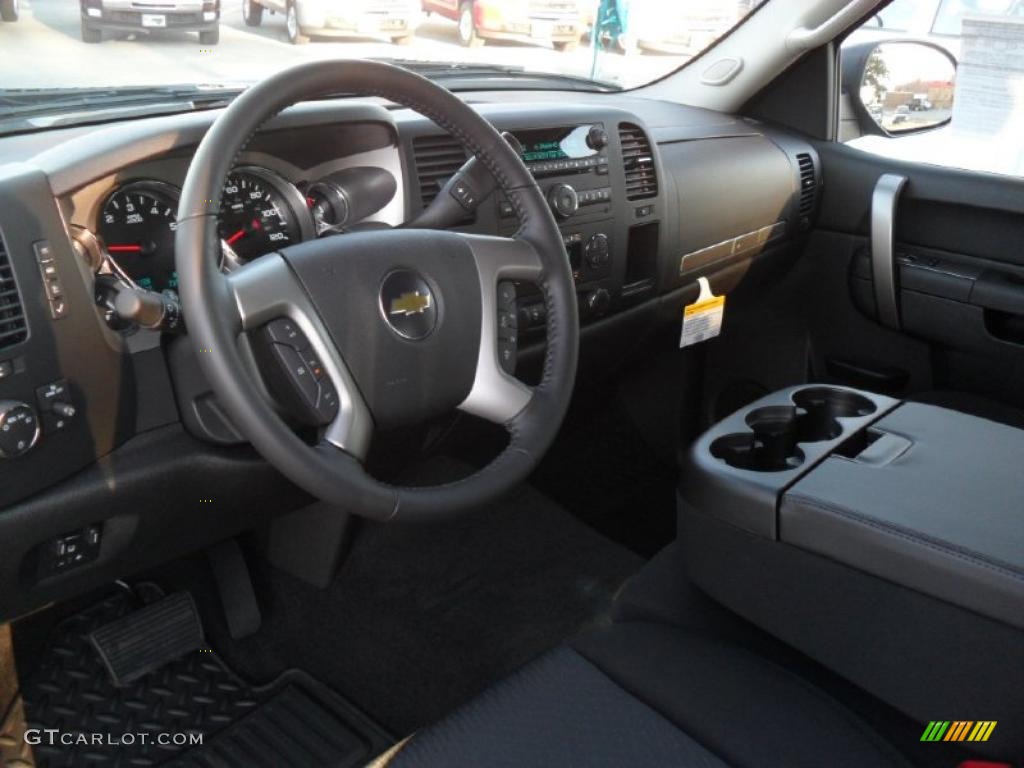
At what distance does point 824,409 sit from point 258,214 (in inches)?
40.0

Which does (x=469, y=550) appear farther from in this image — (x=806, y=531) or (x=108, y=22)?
(x=108, y=22)

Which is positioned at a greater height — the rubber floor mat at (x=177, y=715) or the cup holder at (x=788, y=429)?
the cup holder at (x=788, y=429)

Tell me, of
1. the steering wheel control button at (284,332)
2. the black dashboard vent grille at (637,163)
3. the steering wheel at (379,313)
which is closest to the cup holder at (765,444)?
the steering wheel at (379,313)

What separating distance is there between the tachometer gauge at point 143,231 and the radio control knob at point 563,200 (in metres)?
0.81

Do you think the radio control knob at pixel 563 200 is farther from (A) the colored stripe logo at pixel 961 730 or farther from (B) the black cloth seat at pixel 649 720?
(A) the colored stripe logo at pixel 961 730

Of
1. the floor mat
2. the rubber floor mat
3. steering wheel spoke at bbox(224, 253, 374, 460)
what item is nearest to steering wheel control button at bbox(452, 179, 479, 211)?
steering wheel spoke at bbox(224, 253, 374, 460)

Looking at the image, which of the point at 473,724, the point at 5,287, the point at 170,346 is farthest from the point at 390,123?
the point at 473,724

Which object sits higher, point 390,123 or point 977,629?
point 390,123

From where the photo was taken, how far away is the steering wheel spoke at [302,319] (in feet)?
4.00

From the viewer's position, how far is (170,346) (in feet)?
4.71

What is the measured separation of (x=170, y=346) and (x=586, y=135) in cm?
105

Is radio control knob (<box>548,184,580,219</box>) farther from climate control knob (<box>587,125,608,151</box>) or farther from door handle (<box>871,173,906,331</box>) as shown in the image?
door handle (<box>871,173,906,331</box>)

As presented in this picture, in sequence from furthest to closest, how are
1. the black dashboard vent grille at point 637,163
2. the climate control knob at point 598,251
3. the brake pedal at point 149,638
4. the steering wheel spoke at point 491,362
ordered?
1. the black dashboard vent grille at point 637,163
2. the climate control knob at point 598,251
3. the brake pedal at point 149,638
4. the steering wheel spoke at point 491,362

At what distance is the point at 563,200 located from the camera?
6.68 feet
